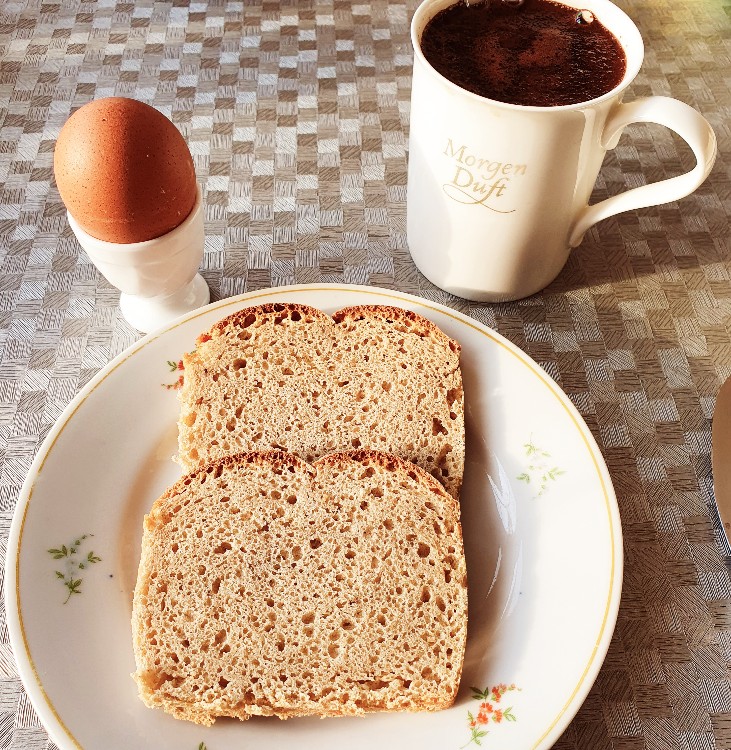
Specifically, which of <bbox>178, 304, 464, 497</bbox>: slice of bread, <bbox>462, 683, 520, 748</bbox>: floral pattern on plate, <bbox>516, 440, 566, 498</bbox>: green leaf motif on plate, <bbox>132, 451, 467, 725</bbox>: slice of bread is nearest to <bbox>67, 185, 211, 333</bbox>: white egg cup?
<bbox>178, 304, 464, 497</bbox>: slice of bread

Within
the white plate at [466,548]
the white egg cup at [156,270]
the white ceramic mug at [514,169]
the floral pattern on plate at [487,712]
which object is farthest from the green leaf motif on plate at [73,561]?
the white ceramic mug at [514,169]

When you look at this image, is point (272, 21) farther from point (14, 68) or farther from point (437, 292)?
point (437, 292)

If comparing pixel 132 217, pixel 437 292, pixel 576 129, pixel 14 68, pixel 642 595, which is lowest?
pixel 642 595

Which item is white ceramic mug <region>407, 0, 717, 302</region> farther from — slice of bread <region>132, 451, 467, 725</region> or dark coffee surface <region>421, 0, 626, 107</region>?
slice of bread <region>132, 451, 467, 725</region>

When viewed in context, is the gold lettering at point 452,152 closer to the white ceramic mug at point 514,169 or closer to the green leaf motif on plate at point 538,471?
the white ceramic mug at point 514,169

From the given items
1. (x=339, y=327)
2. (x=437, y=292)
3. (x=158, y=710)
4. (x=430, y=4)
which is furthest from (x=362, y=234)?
(x=158, y=710)

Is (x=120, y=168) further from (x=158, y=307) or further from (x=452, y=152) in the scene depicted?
(x=452, y=152)
